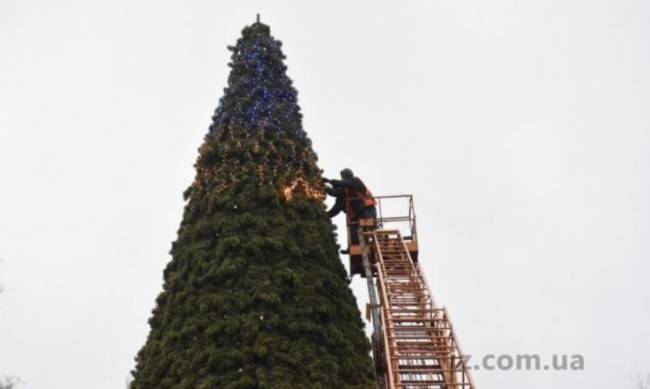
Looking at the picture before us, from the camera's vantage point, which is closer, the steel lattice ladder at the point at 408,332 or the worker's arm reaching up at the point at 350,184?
the steel lattice ladder at the point at 408,332

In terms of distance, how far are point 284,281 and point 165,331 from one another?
6.91 feet

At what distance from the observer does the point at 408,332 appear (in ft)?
36.7

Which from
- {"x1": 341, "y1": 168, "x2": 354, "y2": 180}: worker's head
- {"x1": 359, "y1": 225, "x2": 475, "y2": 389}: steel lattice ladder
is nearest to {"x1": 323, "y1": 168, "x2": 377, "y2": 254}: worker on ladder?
{"x1": 341, "y1": 168, "x2": 354, "y2": 180}: worker's head

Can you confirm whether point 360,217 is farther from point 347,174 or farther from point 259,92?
point 259,92

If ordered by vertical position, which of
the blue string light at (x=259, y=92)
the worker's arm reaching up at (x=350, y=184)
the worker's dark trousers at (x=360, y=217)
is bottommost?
the worker's dark trousers at (x=360, y=217)

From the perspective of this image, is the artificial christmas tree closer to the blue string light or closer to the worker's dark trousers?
the blue string light

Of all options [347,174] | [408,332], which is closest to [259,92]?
[347,174]

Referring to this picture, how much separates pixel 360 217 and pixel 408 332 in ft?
15.6

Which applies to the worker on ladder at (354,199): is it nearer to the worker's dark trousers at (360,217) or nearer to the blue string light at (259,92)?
the worker's dark trousers at (360,217)

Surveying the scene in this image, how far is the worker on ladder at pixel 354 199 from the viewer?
15.5 metres

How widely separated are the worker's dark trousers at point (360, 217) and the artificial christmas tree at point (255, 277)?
2.01 metres

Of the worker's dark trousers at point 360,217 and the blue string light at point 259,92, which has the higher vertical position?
the blue string light at point 259,92

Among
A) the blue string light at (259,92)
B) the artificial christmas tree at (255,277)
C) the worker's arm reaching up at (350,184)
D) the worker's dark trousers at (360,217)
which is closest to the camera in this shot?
the artificial christmas tree at (255,277)

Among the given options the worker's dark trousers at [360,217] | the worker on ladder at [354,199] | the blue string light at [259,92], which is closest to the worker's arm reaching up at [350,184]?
the worker on ladder at [354,199]
